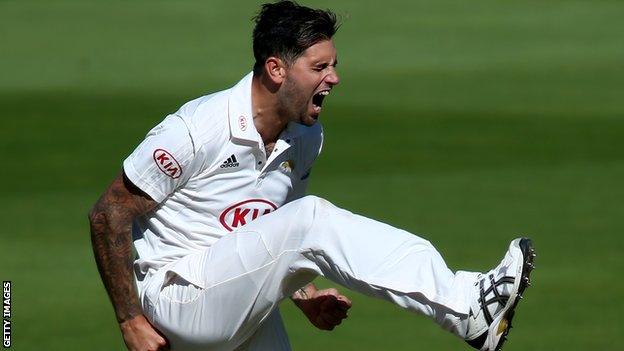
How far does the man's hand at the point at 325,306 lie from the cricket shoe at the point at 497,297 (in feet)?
3.10

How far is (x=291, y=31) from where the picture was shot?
531cm

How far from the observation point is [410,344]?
720 centimetres

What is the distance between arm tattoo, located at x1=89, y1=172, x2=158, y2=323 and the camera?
5.15 metres

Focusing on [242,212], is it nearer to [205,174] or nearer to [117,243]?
[205,174]

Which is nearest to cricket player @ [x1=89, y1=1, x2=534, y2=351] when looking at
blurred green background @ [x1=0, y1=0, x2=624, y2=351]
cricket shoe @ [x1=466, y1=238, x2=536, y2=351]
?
cricket shoe @ [x1=466, y1=238, x2=536, y2=351]

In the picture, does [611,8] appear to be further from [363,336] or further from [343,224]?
[343,224]

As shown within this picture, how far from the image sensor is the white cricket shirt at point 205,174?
5.15 m

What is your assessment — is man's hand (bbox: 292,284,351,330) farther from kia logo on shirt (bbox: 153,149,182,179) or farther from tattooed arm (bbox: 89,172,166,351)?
kia logo on shirt (bbox: 153,149,182,179)

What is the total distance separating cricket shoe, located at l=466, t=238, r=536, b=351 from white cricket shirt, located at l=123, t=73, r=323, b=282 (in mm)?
1106

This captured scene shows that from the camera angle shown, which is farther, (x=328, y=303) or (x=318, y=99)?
(x=328, y=303)

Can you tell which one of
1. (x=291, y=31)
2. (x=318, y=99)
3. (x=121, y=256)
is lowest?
(x=121, y=256)

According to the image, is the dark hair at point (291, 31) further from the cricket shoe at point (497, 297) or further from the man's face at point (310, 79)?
the cricket shoe at point (497, 297)

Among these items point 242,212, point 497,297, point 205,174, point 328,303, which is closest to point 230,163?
point 205,174

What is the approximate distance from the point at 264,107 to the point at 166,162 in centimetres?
50
